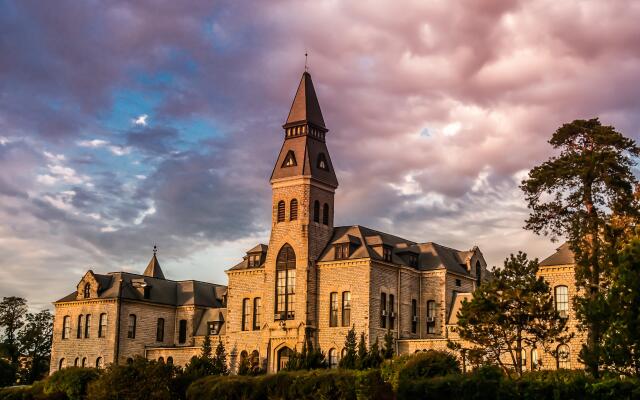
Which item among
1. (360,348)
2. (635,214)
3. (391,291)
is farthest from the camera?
(391,291)

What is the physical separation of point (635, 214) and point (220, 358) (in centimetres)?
3764

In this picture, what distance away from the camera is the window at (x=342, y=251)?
212 ft

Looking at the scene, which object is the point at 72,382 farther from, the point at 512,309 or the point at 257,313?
the point at 512,309

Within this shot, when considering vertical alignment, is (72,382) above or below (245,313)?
below

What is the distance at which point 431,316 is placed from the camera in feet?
218

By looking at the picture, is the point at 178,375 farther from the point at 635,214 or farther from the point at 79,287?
the point at 79,287

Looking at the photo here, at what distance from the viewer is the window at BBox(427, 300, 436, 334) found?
217 feet

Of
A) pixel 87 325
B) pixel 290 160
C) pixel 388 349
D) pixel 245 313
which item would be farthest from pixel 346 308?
pixel 87 325

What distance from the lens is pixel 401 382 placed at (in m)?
37.9

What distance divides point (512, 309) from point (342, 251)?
76.9 feet

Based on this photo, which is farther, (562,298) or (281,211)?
(281,211)

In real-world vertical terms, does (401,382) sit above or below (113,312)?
below

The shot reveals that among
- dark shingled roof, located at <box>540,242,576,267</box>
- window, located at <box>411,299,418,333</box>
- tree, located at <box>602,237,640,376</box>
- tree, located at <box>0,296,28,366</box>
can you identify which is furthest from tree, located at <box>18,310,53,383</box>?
tree, located at <box>602,237,640,376</box>

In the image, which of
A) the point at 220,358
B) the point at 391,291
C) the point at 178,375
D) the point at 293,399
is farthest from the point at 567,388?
the point at 220,358
